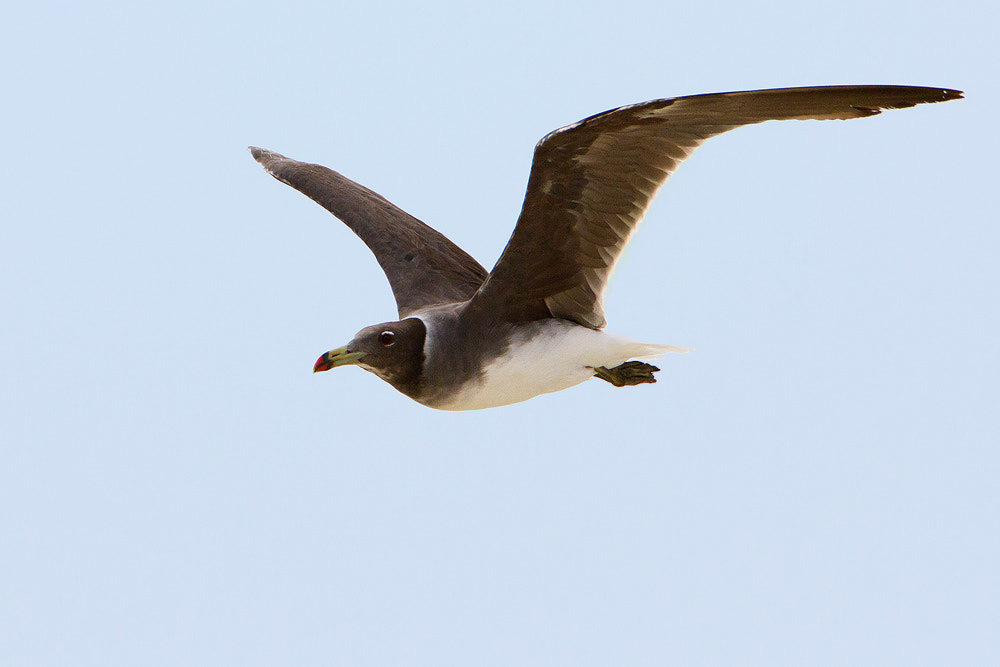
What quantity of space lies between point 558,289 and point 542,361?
0.38 meters

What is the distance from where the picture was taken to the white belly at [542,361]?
17.7 feet

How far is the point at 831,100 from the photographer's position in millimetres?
4125

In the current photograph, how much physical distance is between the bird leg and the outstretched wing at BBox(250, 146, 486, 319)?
1046 mm

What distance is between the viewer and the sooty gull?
462 cm

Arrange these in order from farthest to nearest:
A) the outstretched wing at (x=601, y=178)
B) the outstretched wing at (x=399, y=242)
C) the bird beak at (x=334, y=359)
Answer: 1. the outstretched wing at (x=399, y=242)
2. the bird beak at (x=334, y=359)
3. the outstretched wing at (x=601, y=178)

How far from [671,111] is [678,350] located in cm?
152

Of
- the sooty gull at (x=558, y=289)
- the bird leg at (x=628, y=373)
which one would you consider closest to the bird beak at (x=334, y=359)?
the sooty gull at (x=558, y=289)

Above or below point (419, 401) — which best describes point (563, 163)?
above

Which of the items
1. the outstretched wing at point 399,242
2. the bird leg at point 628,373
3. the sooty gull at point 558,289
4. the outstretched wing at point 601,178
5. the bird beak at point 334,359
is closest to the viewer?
the outstretched wing at point 601,178

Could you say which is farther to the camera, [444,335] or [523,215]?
[444,335]

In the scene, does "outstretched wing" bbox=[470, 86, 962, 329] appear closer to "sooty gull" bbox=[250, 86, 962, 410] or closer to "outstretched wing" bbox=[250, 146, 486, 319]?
"sooty gull" bbox=[250, 86, 962, 410]

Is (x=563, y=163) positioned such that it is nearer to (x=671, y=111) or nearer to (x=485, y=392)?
(x=671, y=111)

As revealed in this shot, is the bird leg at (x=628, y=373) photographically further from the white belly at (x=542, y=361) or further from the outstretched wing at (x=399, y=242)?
the outstretched wing at (x=399, y=242)

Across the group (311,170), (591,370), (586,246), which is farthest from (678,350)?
(311,170)
